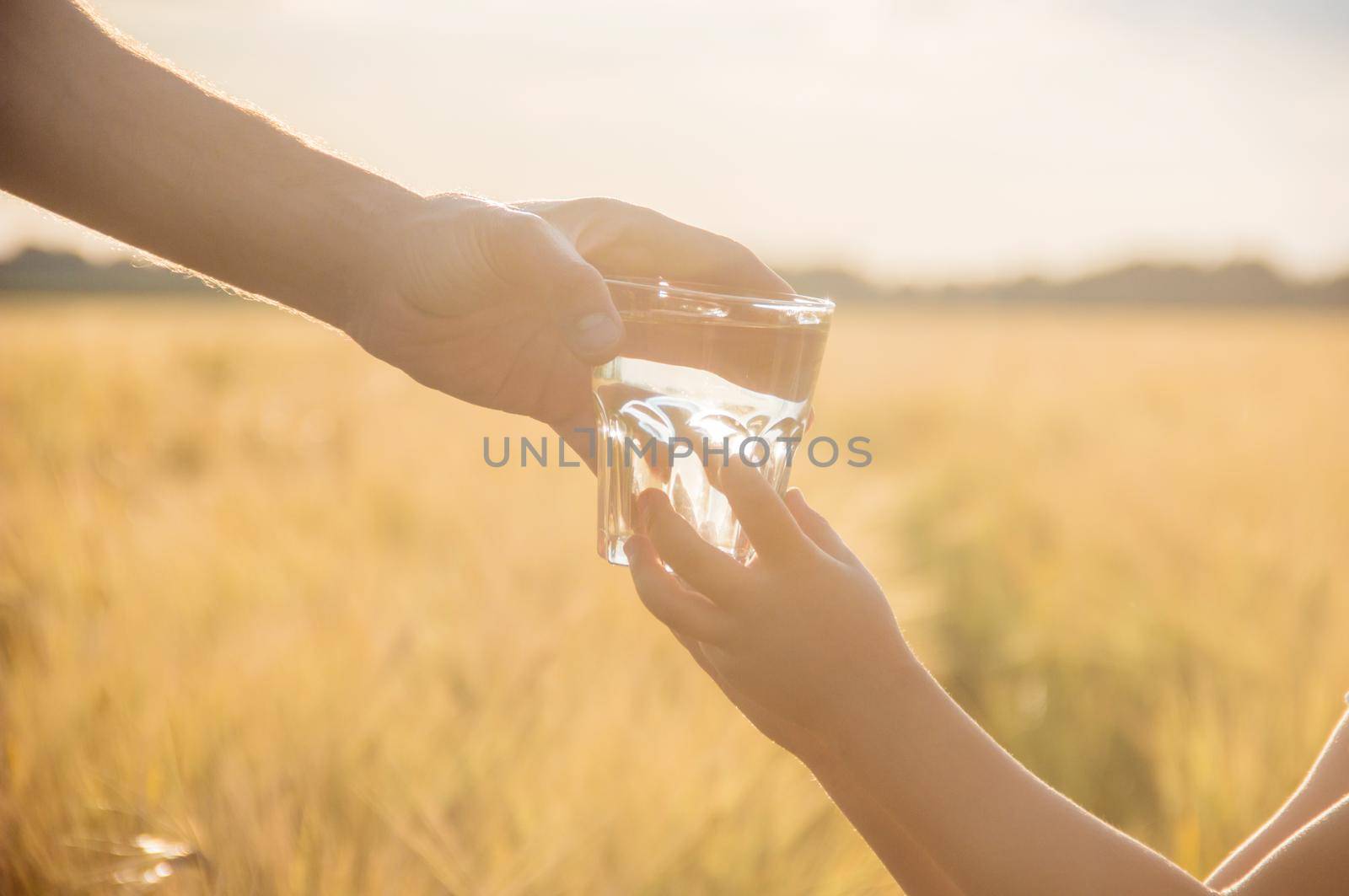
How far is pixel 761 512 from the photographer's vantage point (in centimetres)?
70

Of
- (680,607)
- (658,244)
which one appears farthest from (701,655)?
(658,244)

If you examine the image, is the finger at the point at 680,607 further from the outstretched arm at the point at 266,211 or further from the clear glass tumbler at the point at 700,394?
the outstretched arm at the point at 266,211

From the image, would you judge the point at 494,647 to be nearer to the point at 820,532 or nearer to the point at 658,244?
the point at 658,244

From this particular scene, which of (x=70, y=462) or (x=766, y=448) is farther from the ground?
(x=766, y=448)

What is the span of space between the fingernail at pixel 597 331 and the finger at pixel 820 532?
0.19 metres

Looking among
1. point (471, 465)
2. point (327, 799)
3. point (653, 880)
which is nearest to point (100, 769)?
point (327, 799)

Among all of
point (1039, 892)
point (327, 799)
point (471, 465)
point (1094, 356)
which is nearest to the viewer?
point (1039, 892)

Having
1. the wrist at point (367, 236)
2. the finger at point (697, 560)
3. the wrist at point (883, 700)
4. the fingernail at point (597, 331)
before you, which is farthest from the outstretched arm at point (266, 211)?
the wrist at point (883, 700)

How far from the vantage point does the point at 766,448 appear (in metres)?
0.86

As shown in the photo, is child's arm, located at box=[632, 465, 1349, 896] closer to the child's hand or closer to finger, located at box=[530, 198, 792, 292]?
the child's hand

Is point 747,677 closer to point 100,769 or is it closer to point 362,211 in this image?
point 362,211

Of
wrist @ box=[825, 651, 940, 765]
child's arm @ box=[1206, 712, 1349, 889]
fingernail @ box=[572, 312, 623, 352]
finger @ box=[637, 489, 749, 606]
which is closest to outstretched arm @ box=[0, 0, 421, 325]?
fingernail @ box=[572, 312, 623, 352]

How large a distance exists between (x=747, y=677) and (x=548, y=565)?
99cm

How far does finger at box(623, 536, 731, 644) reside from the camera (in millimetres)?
732
